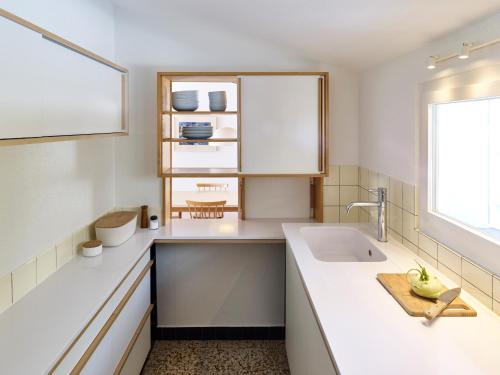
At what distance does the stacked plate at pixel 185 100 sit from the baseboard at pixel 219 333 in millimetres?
1625

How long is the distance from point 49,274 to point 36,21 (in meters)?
1.22

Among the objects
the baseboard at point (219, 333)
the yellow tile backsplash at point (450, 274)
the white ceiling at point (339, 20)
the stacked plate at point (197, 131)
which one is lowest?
the baseboard at point (219, 333)

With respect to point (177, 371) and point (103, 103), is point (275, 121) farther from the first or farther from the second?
point (177, 371)

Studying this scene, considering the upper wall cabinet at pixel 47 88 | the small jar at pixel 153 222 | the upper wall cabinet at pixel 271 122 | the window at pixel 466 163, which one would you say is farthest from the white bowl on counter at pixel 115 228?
the window at pixel 466 163

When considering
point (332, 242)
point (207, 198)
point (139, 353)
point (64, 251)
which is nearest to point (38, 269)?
point (64, 251)

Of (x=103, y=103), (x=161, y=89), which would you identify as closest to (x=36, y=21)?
(x=103, y=103)

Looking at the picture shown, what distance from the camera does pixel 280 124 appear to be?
9.61 ft

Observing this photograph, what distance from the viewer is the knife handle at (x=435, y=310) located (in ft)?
4.85

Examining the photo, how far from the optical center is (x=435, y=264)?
2.04 metres

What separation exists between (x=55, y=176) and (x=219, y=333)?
1.72 metres

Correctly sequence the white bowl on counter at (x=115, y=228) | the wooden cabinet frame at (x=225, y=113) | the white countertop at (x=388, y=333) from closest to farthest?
the white countertop at (x=388, y=333)
the white bowl on counter at (x=115, y=228)
the wooden cabinet frame at (x=225, y=113)

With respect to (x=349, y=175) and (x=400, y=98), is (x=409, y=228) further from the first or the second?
(x=349, y=175)

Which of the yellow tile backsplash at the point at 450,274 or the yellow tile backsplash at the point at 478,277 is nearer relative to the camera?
the yellow tile backsplash at the point at 478,277

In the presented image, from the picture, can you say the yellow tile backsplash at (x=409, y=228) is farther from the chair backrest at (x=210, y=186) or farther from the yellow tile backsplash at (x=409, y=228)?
the chair backrest at (x=210, y=186)
